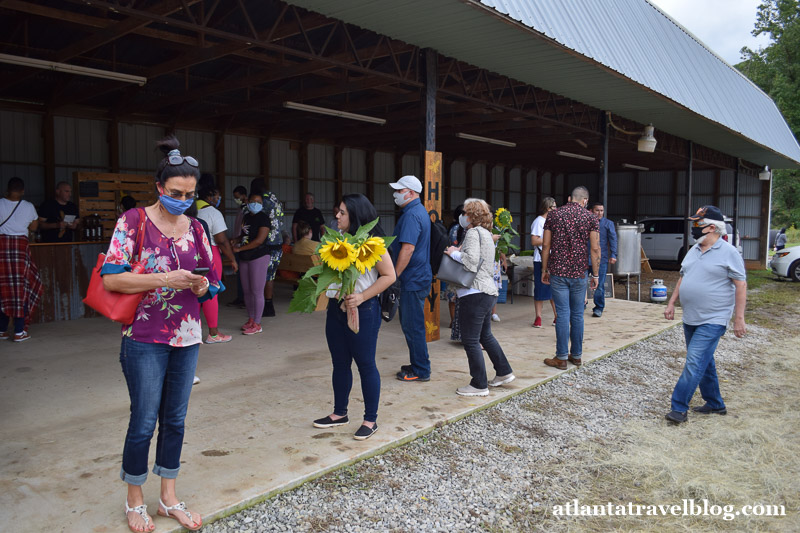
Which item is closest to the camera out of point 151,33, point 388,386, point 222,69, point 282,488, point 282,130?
point 282,488

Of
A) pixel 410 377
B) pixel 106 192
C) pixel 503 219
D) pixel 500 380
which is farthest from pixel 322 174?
pixel 500 380

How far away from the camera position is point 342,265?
310cm

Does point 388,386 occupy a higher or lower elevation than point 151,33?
lower

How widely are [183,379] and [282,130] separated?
12873 mm

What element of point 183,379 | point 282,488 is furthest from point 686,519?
point 183,379

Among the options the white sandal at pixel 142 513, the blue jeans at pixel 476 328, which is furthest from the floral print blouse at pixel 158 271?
the blue jeans at pixel 476 328

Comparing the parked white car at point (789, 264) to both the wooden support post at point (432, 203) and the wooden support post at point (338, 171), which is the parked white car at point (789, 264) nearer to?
the wooden support post at point (338, 171)

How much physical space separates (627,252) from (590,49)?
5341mm

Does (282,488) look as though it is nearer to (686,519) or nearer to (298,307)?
(298,307)

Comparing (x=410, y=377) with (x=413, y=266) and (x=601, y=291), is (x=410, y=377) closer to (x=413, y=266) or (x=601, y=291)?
(x=413, y=266)

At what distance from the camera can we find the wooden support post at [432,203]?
19.8ft

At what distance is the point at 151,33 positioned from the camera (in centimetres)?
689

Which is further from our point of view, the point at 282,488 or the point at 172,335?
the point at 282,488

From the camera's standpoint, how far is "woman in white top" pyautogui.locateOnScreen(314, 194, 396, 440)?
3271mm
